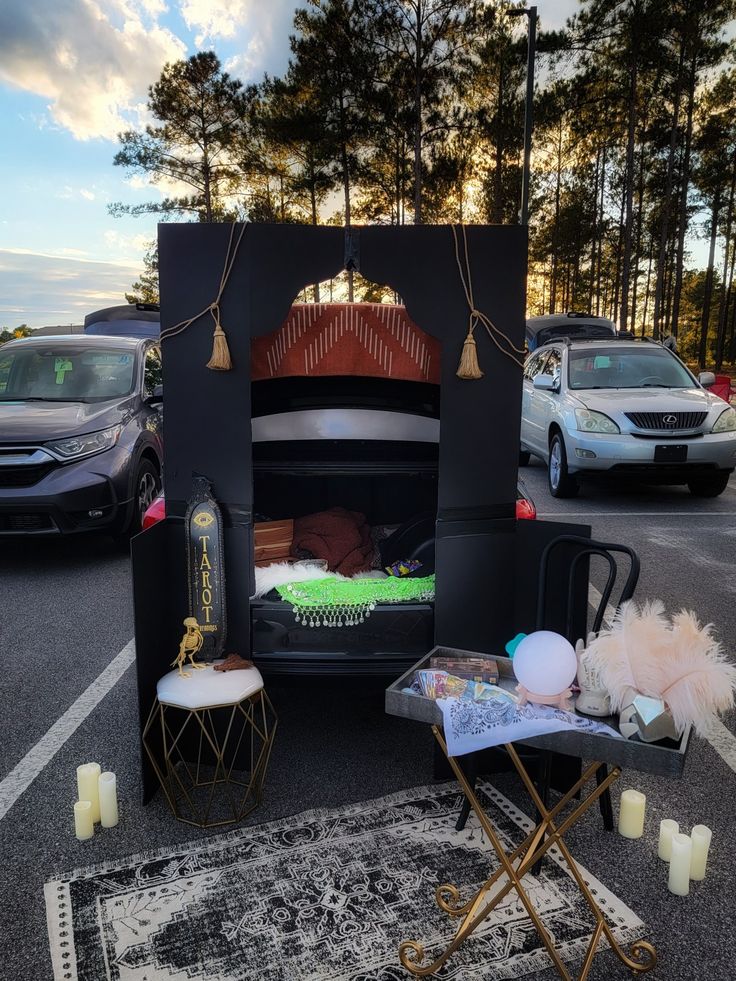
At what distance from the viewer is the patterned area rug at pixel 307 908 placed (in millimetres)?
2086

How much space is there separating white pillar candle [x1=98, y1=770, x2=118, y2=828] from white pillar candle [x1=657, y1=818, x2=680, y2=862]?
6.21ft

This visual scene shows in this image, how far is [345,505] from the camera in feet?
15.1

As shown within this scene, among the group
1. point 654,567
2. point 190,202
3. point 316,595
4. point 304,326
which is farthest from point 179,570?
point 190,202

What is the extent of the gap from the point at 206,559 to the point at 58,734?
1.17 metres

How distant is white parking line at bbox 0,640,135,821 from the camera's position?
2994 mm

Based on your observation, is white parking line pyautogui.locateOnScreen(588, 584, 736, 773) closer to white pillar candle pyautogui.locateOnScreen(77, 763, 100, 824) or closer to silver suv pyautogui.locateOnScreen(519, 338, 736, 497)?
white pillar candle pyautogui.locateOnScreen(77, 763, 100, 824)

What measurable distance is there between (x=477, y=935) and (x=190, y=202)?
30651mm

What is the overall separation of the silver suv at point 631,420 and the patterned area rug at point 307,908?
560cm

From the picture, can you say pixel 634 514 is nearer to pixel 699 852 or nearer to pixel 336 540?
pixel 336 540

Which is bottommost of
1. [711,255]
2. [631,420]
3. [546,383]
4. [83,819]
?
[83,819]

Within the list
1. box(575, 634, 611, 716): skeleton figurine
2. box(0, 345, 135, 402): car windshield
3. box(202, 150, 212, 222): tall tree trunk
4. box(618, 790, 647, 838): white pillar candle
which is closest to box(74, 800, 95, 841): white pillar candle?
box(575, 634, 611, 716): skeleton figurine

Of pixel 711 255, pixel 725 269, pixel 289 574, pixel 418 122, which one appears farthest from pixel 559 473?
pixel 725 269

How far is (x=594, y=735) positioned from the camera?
6.23 feet

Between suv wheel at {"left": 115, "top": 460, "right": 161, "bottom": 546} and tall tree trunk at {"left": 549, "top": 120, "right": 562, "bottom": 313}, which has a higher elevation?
tall tree trunk at {"left": 549, "top": 120, "right": 562, "bottom": 313}
